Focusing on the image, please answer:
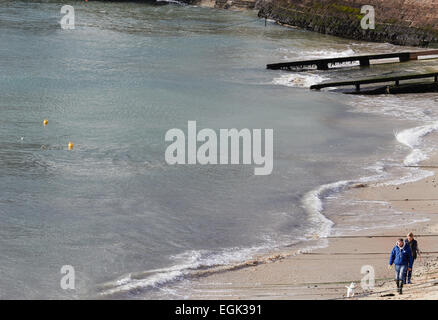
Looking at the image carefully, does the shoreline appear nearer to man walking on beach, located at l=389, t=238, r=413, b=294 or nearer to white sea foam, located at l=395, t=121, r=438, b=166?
man walking on beach, located at l=389, t=238, r=413, b=294

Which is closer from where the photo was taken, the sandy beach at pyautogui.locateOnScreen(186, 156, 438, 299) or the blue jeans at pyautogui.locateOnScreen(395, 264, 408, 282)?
the blue jeans at pyautogui.locateOnScreen(395, 264, 408, 282)

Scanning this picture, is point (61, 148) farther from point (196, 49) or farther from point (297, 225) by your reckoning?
point (196, 49)

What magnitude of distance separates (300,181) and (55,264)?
8190 millimetres

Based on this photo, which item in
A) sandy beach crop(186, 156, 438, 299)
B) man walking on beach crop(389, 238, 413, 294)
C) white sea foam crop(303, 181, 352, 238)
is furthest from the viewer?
white sea foam crop(303, 181, 352, 238)

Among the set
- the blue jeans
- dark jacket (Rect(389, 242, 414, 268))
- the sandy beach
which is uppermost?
dark jacket (Rect(389, 242, 414, 268))

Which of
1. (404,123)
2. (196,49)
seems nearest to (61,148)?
(404,123)

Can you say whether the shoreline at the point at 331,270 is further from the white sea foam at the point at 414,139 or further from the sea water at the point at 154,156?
the white sea foam at the point at 414,139

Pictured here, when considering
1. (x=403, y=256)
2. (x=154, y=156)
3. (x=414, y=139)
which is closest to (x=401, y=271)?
(x=403, y=256)

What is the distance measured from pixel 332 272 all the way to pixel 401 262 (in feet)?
6.11

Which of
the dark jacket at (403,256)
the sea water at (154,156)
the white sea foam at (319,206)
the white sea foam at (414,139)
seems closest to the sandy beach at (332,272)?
the dark jacket at (403,256)

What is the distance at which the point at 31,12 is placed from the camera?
5744 centimetres

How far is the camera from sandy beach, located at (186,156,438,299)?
14031mm

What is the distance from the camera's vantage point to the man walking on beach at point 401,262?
539 inches

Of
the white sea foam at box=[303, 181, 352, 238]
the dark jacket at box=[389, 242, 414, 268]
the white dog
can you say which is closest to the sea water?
Result: the white sea foam at box=[303, 181, 352, 238]
